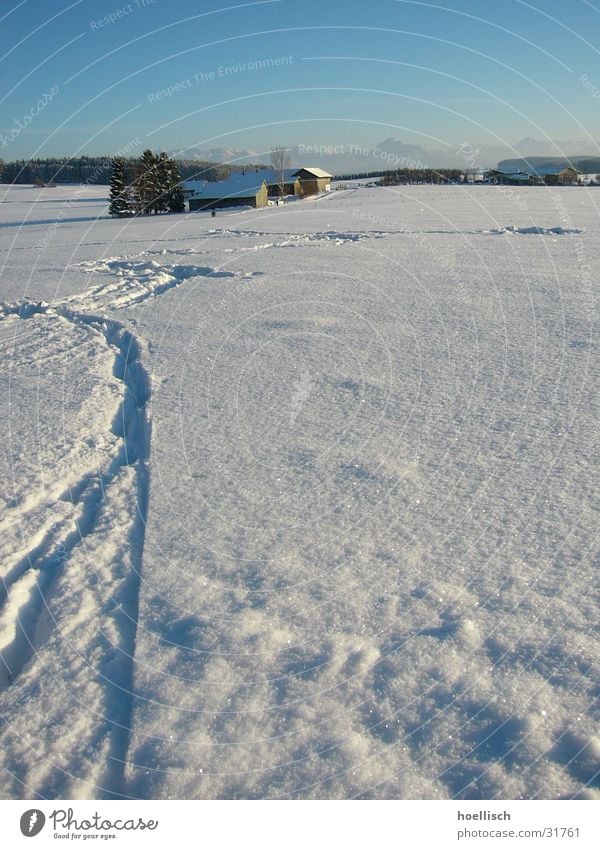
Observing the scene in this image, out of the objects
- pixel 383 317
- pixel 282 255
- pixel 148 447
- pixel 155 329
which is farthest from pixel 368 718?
pixel 282 255

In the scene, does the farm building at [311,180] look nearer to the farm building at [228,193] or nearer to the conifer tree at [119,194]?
the farm building at [228,193]

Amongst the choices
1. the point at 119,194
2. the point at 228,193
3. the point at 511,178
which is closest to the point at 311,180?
the point at 228,193

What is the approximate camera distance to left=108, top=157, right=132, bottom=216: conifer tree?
39.9 metres

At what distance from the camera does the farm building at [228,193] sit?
4609 cm

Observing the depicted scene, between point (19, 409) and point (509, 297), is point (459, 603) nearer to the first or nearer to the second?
point (19, 409)

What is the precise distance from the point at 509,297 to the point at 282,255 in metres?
6.57

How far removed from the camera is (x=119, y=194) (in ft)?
132

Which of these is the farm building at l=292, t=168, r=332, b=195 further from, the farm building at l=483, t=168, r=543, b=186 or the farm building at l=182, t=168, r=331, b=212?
the farm building at l=483, t=168, r=543, b=186

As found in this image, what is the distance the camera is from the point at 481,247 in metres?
13.6

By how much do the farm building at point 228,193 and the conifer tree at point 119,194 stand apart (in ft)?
18.4

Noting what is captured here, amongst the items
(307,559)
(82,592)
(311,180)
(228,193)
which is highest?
(311,180)

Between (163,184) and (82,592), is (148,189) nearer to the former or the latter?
(163,184)

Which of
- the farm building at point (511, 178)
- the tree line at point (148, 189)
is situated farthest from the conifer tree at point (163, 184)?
the farm building at point (511, 178)

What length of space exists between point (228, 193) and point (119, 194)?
36.4 ft
